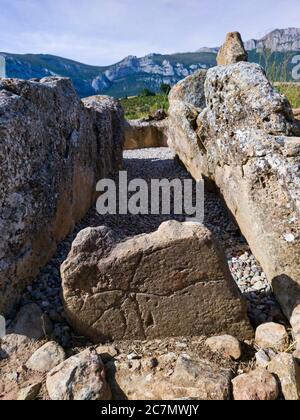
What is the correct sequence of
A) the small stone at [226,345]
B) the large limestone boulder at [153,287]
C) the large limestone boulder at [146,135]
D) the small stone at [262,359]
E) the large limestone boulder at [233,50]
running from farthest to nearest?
the large limestone boulder at [146,135] → the large limestone boulder at [233,50] → the large limestone boulder at [153,287] → the small stone at [226,345] → the small stone at [262,359]

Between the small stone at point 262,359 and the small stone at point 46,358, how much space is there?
143 cm

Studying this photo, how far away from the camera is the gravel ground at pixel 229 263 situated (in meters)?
3.14

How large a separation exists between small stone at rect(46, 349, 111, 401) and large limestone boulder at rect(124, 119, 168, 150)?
414 inches

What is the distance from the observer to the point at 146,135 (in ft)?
41.5

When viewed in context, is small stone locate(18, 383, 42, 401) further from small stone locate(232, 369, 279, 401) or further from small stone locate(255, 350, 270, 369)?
small stone locate(255, 350, 270, 369)

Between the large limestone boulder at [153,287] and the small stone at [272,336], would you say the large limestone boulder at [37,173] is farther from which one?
the small stone at [272,336]

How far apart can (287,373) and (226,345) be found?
0.51 meters

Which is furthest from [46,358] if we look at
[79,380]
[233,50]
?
[233,50]

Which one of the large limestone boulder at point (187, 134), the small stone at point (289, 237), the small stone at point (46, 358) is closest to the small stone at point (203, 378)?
the small stone at point (46, 358)

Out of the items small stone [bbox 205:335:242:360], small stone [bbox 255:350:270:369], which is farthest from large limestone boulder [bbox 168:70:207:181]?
small stone [bbox 255:350:270:369]

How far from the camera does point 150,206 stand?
18.8 feet

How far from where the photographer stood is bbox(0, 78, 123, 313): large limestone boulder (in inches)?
127
